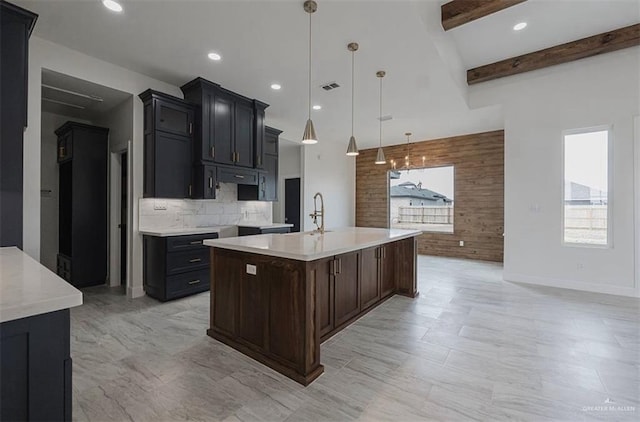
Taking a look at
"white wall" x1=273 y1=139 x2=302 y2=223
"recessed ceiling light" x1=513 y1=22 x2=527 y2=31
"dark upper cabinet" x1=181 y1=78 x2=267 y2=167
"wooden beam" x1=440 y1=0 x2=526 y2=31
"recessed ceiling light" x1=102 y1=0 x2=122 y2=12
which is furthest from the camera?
"white wall" x1=273 y1=139 x2=302 y2=223

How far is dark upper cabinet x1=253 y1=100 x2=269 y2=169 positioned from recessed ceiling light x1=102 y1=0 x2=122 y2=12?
229 centimetres

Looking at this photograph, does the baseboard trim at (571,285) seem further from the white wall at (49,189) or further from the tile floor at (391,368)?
the white wall at (49,189)

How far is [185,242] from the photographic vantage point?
12.2 ft

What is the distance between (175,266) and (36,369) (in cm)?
292

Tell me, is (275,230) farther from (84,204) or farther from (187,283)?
(84,204)

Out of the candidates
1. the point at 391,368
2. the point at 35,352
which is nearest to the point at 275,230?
the point at 391,368

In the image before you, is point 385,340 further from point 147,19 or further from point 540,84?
point 540,84

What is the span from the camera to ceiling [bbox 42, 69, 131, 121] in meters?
3.45

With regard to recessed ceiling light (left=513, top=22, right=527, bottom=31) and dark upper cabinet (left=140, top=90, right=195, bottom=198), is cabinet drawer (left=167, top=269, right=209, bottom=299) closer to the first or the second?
dark upper cabinet (left=140, top=90, right=195, bottom=198)

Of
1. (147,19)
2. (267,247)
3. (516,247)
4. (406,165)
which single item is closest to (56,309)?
(267,247)

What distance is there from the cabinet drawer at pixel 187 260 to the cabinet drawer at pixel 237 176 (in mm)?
1129

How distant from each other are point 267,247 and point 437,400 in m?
1.53

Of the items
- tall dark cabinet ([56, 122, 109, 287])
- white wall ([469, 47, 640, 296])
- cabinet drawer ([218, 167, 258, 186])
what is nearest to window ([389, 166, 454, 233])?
white wall ([469, 47, 640, 296])

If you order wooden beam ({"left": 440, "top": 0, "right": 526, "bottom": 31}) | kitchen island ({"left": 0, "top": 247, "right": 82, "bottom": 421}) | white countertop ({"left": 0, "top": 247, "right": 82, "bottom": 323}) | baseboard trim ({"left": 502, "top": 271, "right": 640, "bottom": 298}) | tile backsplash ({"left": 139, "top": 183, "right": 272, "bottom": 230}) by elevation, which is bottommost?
baseboard trim ({"left": 502, "top": 271, "right": 640, "bottom": 298})
